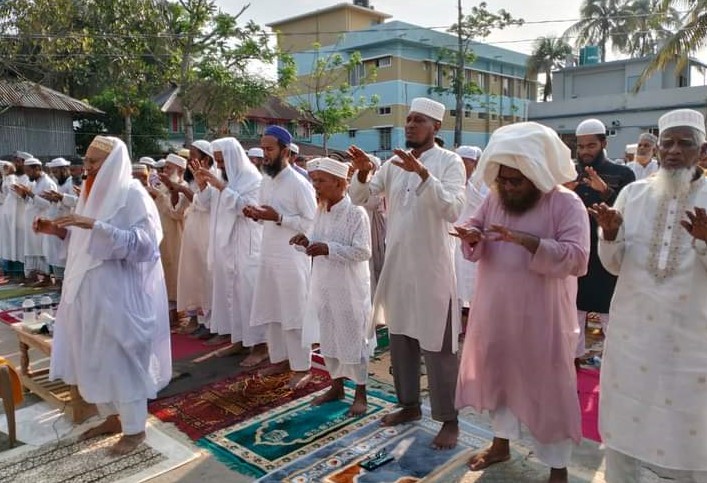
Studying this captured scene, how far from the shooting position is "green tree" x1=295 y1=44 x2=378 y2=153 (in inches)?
1011

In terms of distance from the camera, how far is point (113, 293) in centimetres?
358

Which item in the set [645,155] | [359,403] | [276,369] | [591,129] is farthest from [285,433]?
[645,155]

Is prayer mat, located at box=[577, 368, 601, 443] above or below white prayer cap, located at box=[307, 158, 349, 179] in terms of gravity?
below

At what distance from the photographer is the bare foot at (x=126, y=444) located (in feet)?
11.9

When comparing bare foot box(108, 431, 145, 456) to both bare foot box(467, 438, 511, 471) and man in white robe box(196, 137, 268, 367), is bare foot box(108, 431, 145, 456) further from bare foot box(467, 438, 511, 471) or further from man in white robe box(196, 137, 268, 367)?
bare foot box(467, 438, 511, 471)

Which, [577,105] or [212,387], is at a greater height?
[577,105]

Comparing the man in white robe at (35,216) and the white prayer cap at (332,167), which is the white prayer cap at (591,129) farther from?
the man in white robe at (35,216)

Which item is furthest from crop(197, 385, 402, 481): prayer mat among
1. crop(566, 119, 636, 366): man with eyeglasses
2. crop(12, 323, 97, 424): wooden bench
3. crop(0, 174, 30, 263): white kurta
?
crop(0, 174, 30, 263): white kurta

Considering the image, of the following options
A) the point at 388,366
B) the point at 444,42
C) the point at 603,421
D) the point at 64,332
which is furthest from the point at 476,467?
the point at 444,42

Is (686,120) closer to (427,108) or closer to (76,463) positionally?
(427,108)

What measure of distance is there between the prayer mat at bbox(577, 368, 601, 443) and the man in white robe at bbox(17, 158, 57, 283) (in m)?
7.72

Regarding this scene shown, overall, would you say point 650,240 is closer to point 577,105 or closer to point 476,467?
point 476,467

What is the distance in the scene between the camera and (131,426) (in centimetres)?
368

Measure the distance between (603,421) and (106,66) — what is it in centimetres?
1973
